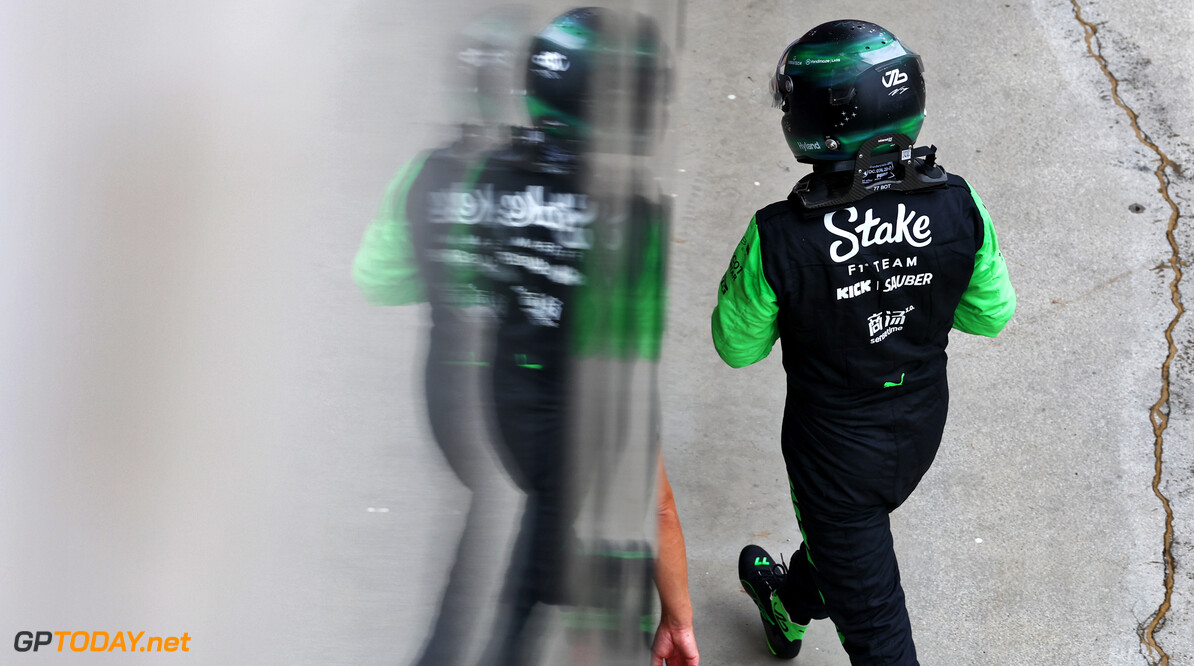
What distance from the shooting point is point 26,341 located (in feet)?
3.20

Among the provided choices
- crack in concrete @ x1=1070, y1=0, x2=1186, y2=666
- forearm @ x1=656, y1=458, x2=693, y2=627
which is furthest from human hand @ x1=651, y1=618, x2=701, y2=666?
crack in concrete @ x1=1070, y1=0, x2=1186, y2=666

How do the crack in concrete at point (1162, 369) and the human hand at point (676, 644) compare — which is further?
the crack in concrete at point (1162, 369)

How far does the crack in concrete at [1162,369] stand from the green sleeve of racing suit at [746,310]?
4.73 feet

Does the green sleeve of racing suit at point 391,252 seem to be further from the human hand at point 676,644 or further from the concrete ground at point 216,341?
the human hand at point 676,644

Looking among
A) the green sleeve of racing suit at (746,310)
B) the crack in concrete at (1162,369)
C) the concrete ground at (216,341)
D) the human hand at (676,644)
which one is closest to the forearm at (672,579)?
the human hand at (676,644)

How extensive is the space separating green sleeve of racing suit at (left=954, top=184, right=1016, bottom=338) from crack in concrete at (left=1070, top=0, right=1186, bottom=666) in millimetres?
1083

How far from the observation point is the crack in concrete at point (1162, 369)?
2.67 metres

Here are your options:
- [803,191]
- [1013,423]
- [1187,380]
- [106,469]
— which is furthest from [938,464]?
[106,469]

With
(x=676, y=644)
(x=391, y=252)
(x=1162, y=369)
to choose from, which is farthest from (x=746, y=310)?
(x=1162, y=369)

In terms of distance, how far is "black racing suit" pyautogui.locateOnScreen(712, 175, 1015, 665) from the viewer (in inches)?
74.2

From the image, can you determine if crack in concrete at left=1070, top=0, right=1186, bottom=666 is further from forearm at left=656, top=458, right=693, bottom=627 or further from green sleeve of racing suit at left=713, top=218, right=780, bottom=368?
forearm at left=656, top=458, right=693, bottom=627

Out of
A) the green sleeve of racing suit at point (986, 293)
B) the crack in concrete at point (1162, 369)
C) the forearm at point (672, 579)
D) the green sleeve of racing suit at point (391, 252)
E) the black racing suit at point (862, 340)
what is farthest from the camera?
the crack in concrete at point (1162, 369)

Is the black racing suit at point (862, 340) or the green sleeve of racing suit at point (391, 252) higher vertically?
the green sleeve of racing suit at point (391, 252)

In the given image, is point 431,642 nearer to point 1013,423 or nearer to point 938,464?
point 938,464
